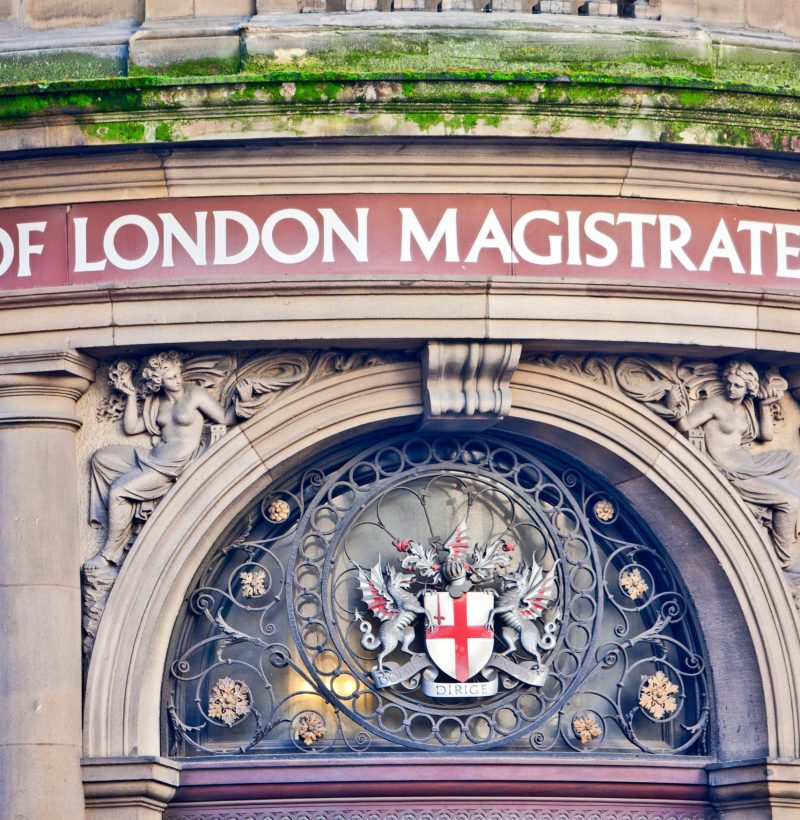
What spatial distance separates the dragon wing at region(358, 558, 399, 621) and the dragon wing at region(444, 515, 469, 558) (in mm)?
500

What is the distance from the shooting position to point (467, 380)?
45.1ft

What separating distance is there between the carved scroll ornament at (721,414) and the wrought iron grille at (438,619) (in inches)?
28.4

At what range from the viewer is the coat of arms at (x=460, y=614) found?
45.1 feet

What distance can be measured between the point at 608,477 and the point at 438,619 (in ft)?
5.16

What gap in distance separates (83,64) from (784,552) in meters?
5.75

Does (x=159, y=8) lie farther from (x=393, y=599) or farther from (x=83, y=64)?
(x=393, y=599)

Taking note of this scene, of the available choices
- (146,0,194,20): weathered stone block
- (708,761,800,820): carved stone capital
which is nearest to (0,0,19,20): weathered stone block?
(146,0,194,20): weathered stone block

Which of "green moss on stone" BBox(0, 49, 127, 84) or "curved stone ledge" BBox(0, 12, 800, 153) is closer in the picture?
"curved stone ledge" BBox(0, 12, 800, 153)

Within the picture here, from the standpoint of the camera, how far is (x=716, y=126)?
13.6 m

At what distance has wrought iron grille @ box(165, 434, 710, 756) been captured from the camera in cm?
1380

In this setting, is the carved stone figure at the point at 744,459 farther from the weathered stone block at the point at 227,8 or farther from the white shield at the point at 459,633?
the weathered stone block at the point at 227,8

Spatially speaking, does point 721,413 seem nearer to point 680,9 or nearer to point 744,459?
point 744,459

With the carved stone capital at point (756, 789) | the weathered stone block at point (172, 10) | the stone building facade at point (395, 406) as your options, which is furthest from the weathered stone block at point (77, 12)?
the carved stone capital at point (756, 789)

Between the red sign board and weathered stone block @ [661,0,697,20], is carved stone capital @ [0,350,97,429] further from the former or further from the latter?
weathered stone block @ [661,0,697,20]
